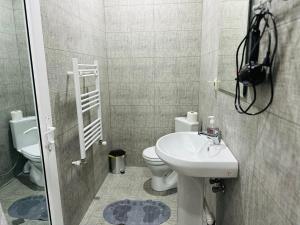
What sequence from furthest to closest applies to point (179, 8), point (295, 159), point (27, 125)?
point (179, 8), point (27, 125), point (295, 159)

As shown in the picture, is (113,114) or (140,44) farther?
(113,114)

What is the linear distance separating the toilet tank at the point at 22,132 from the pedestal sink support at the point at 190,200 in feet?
3.57

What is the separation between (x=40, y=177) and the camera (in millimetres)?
1416

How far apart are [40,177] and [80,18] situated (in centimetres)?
143

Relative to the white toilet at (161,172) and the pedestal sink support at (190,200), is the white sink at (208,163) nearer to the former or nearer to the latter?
the pedestal sink support at (190,200)

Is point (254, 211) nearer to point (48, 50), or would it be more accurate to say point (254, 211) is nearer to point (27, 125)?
point (27, 125)

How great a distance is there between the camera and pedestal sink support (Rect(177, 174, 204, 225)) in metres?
1.58

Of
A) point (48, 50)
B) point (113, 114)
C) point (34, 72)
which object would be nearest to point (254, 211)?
point (34, 72)

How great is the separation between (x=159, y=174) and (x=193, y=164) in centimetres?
126

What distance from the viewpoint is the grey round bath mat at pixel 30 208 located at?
1.23 m

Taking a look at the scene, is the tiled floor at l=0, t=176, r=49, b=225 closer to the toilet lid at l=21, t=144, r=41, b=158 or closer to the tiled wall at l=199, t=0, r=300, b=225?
the toilet lid at l=21, t=144, r=41, b=158

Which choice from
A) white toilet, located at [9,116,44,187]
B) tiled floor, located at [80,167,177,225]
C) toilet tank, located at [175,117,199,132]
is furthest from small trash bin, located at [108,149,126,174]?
white toilet, located at [9,116,44,187]

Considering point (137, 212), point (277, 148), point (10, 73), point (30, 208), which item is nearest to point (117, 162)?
point (137, 212)

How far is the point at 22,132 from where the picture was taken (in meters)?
1.26
